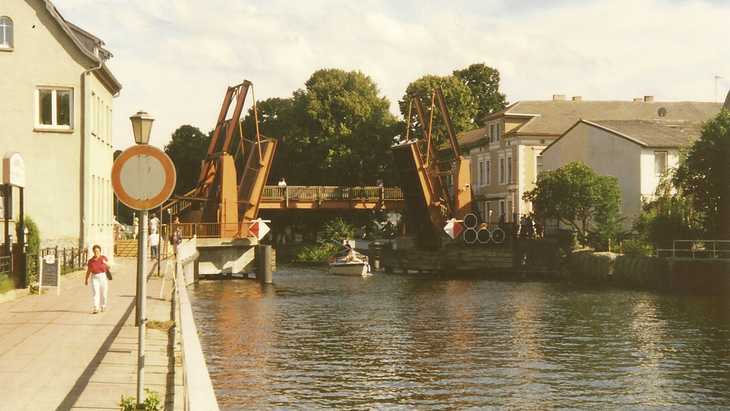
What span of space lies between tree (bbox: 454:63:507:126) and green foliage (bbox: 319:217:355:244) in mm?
21313

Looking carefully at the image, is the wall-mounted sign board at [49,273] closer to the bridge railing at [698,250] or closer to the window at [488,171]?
the bridge railing at [698,250]

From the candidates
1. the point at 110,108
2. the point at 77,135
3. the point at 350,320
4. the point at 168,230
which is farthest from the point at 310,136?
the point at 350,320

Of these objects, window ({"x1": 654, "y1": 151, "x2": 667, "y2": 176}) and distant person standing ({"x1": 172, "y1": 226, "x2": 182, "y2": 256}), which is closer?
distant person standing ({"x1": 172, "y1": 226, "x2": 182, "y2": 256})

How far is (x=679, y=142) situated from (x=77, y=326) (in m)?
55.1

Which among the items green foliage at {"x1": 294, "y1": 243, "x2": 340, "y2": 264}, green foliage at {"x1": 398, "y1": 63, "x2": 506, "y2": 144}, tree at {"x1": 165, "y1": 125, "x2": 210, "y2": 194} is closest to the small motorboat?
green foliage at {"x1": 398, "y1": 63, "x2": 506, "y2": 144}

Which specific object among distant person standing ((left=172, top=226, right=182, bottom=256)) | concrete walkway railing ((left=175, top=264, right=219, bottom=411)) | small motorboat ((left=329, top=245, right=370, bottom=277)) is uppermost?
distant person standing ((left=172, top=226, right=182, bottom=256))

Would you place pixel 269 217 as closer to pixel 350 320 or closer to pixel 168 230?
pixel 168 230

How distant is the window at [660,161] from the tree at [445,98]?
76.2 ft

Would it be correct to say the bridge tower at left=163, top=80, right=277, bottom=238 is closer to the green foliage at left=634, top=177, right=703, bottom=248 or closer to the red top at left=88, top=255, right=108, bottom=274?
the green foliage at left=634, top=177, right=703, bottom=248

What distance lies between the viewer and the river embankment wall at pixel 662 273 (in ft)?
169

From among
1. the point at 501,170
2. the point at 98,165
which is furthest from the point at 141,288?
the point at 501,170

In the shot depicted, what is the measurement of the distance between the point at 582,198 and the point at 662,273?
14.9m

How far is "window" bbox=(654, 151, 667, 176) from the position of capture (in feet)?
233

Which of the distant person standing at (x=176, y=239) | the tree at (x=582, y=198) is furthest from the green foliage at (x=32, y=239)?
the tree at (x=582, y=198)
